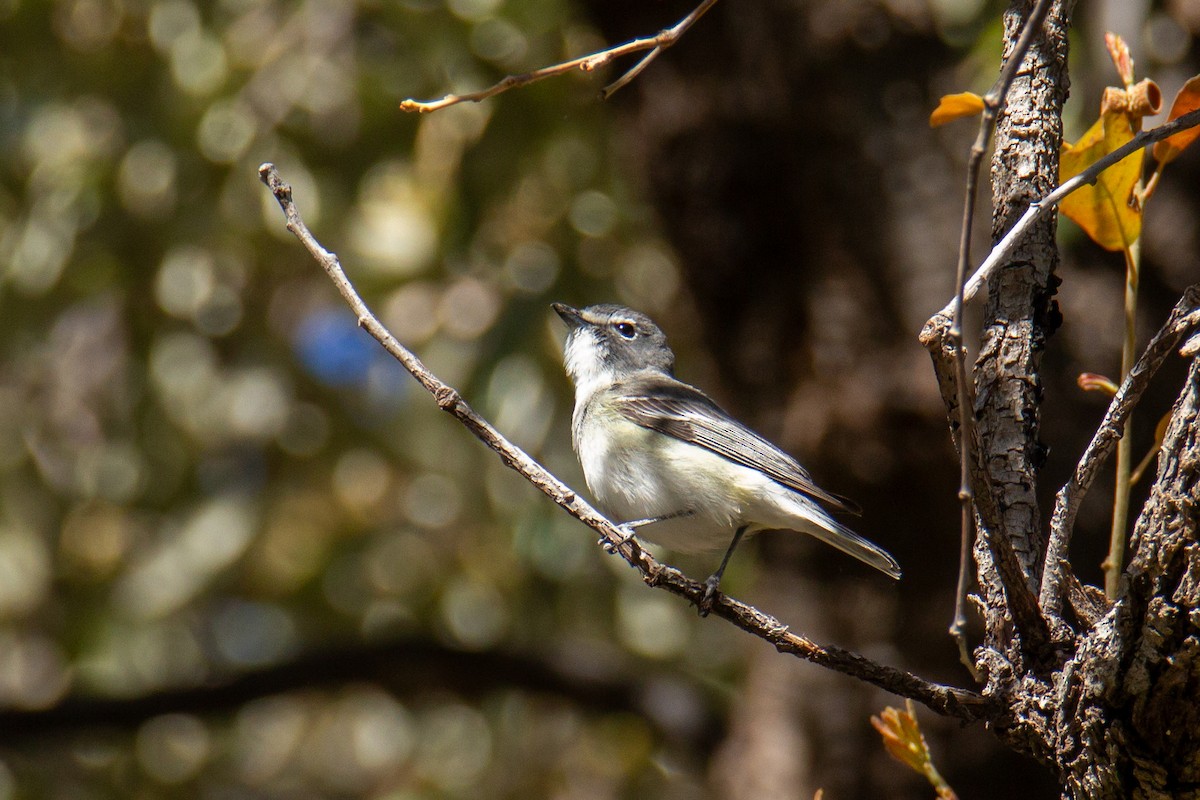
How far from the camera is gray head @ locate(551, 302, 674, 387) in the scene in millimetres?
4617

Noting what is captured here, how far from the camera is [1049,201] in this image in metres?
1.54

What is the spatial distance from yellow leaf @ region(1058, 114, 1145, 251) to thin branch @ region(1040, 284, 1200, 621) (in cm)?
24

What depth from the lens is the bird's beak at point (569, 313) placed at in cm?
439

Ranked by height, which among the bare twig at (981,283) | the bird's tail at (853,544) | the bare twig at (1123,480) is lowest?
the bird's tail at (853,544)

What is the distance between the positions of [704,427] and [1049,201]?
254 cm

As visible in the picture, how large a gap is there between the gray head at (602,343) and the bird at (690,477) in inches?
13.3

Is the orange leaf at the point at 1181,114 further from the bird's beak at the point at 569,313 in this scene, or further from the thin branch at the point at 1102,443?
the bird's beak at the point at 569,313

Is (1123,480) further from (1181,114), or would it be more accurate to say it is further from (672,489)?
(672,489)

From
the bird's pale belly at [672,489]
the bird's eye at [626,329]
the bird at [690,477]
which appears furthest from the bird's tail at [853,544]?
the bird's eye at [626,329]

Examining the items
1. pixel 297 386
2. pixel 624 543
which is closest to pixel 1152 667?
pixel 624 543

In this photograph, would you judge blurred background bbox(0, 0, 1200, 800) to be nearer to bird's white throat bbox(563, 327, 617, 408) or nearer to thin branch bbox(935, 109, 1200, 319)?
bird's white throat bbox(563, 327, 617, 408)

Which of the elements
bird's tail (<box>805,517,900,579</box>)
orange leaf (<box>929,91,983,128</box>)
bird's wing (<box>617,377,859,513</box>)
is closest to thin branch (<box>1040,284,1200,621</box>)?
orange leaf (<box>929,91,983,128</box>)

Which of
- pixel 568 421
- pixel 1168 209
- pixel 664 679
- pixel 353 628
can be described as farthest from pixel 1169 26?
pixel 353 628

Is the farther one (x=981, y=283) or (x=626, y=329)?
(x=626, y=329)
